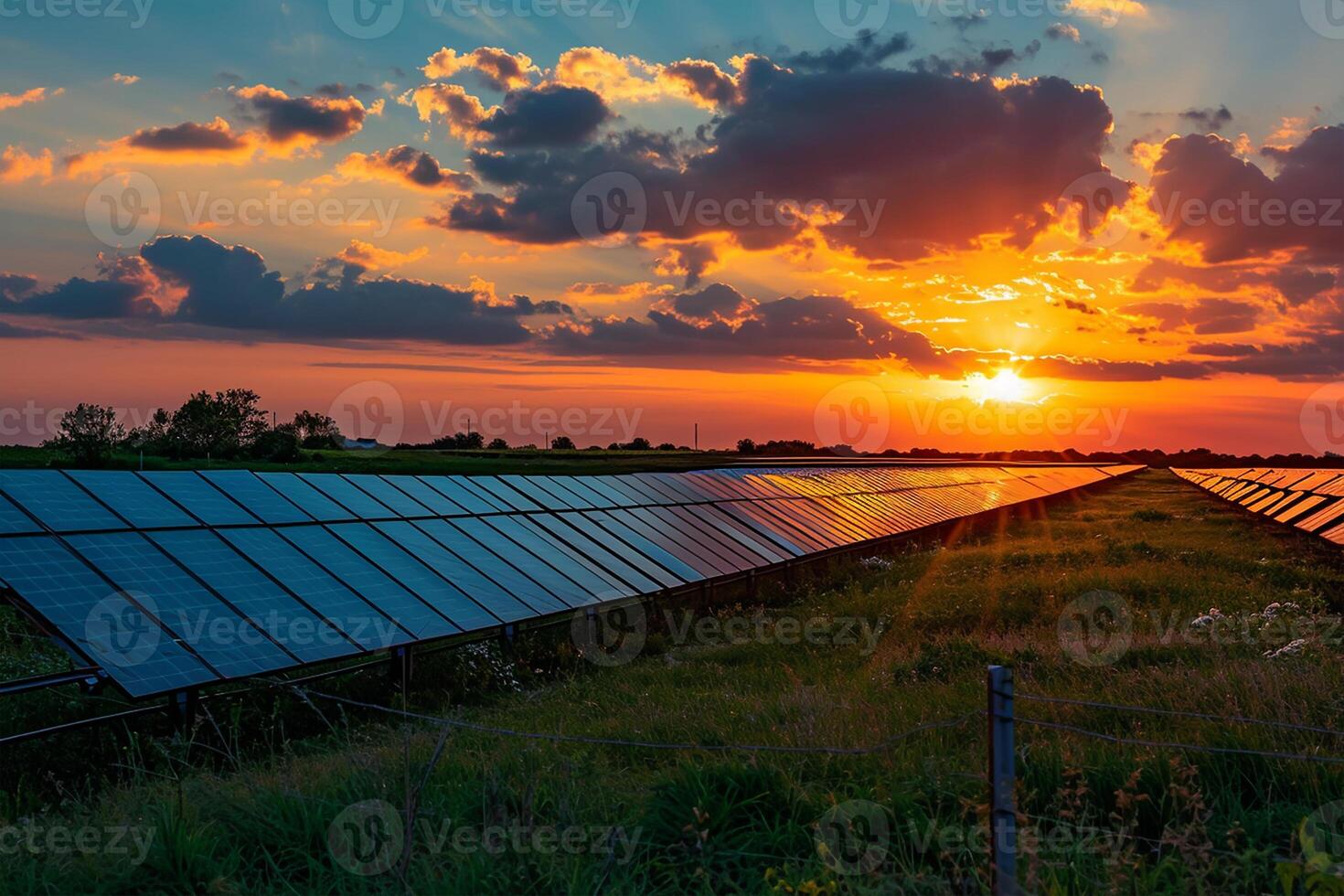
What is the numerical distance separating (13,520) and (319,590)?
3705mm

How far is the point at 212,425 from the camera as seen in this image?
101 meters

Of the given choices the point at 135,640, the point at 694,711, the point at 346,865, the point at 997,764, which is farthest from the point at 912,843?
the point at 135,640

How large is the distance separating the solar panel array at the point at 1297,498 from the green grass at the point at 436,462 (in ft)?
90.7

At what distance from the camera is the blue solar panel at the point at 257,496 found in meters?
16.5

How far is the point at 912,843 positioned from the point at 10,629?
706 inches

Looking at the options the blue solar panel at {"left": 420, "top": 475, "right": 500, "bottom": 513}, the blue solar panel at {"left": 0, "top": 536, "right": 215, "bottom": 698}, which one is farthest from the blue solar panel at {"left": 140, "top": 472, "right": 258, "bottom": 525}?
the blue solar panel at {"left": 420, "top": 475, "right": 500, "bottom": 513}

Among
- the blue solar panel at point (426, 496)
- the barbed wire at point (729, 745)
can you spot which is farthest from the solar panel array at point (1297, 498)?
the barbed wire at point (729, 745)

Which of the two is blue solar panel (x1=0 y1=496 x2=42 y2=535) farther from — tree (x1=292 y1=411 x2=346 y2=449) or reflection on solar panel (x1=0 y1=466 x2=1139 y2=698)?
tree (x1=292 y1=411 x2=346 y2=449)

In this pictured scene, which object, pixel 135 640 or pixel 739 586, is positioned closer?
pixel 135 640

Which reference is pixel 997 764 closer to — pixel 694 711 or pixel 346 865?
pixel 346 865

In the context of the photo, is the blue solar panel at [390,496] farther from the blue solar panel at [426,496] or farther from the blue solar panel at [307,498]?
the blue solar panel at [307,498]

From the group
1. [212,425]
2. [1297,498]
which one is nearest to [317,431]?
[212,425]

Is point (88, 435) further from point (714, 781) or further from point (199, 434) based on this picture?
point (714, 781)

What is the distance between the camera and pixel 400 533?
17.9 metres
